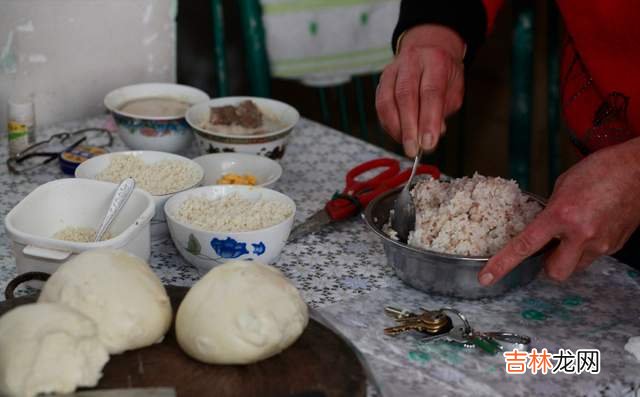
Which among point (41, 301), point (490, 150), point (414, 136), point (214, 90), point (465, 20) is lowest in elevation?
point (490, 150)

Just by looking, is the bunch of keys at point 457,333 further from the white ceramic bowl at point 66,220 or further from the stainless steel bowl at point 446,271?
the white ceramic bowl at point 66,220

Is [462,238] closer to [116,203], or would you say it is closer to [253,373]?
[253,373]

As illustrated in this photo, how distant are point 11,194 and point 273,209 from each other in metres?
0.60

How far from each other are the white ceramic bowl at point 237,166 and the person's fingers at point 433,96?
1.18 feet

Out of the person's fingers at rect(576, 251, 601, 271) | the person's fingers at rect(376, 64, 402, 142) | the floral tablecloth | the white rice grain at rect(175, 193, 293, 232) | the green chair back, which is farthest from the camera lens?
the green chair back

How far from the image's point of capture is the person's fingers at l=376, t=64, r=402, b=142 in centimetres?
148

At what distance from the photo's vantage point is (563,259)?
48.3 inches

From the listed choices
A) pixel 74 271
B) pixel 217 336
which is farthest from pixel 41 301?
pixel 217 336

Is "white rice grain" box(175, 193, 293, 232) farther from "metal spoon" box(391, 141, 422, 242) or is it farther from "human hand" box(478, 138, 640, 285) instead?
"human hand" box(478, 138, 640, 285)

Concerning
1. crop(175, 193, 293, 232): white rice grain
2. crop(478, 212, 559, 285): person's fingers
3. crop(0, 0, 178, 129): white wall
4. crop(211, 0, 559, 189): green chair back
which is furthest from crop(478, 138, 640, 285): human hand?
crop(211, 0, 559, 189): green chair back

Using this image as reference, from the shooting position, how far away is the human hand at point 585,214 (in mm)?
1199

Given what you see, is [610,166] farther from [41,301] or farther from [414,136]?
[41,301]

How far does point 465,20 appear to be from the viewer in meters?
1.67

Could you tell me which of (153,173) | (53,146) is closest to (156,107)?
(53,146)
